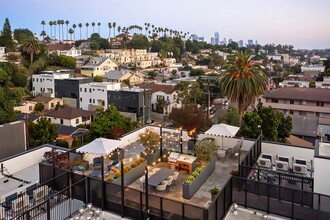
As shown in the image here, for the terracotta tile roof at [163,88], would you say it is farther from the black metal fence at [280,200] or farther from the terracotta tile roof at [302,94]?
the black metal fence at [280,200]

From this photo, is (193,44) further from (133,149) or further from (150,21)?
(133,149)

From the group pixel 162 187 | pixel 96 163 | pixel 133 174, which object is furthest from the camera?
pixel 96 163

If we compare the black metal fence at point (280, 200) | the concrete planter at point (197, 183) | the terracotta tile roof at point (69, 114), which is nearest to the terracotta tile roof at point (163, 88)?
the terracotta tile roof at point (69, 114)

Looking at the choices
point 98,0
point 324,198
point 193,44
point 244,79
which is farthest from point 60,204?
point 193,44

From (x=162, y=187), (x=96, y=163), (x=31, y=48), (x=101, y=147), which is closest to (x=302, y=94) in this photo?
(x=96, y=163)

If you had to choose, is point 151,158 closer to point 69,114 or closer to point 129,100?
point 69,114

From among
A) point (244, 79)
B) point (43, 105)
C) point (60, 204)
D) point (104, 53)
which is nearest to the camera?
point (60, 204)

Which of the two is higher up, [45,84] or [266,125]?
[45,84]
